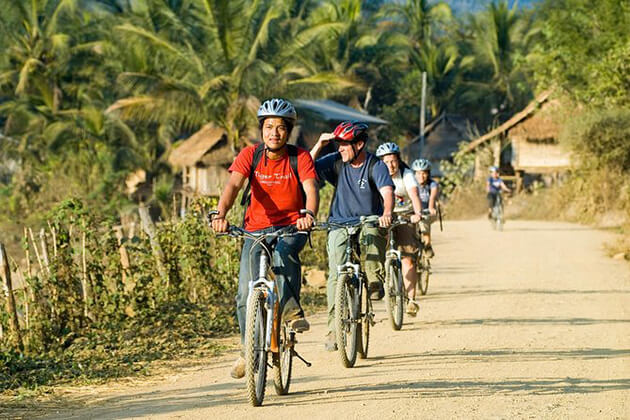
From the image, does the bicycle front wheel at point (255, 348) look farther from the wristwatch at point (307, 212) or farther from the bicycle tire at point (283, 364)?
the wristwatch at point (307, 212)

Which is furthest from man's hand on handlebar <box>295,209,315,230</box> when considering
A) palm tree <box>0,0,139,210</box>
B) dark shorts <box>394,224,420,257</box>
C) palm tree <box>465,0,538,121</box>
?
palm tree <box>465,0,538,121</box>

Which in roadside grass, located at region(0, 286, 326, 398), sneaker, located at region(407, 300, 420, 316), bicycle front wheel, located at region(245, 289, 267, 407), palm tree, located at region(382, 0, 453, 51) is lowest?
roadside grass, located at region(0, 286, 326, 398)

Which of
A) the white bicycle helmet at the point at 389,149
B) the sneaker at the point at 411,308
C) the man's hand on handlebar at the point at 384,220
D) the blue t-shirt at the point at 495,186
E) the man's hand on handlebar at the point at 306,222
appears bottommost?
the sneaker at the point at 411,308

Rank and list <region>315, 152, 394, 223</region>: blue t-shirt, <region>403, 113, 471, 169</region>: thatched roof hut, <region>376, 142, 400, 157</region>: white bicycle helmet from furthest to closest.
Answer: <region>403, 113, 471, 169</region>: thatched roof hut < <region>376, 142, 400, 157</region>: white bicycle helmet < <region>315, 152, 394, 223</region>: blue t-shirt

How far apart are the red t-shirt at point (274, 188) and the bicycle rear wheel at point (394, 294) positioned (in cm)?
295

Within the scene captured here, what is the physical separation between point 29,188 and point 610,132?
15962mm

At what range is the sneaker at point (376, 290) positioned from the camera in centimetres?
883

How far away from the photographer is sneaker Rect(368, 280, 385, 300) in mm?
8828

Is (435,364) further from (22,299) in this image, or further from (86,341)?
(22,299)

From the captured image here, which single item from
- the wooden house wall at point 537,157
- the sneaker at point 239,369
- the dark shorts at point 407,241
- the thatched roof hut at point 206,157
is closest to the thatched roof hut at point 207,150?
the thatched roof hut at point 206,157

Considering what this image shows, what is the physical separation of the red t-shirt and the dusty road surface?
1.22 metres

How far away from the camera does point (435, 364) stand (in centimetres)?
820

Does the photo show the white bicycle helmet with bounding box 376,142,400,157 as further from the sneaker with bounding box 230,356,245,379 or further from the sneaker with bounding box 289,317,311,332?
the sneaker with bounding box 230,356,245,379

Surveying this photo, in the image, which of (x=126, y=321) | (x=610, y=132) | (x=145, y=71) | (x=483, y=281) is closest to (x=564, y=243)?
(x=610, y=132)
